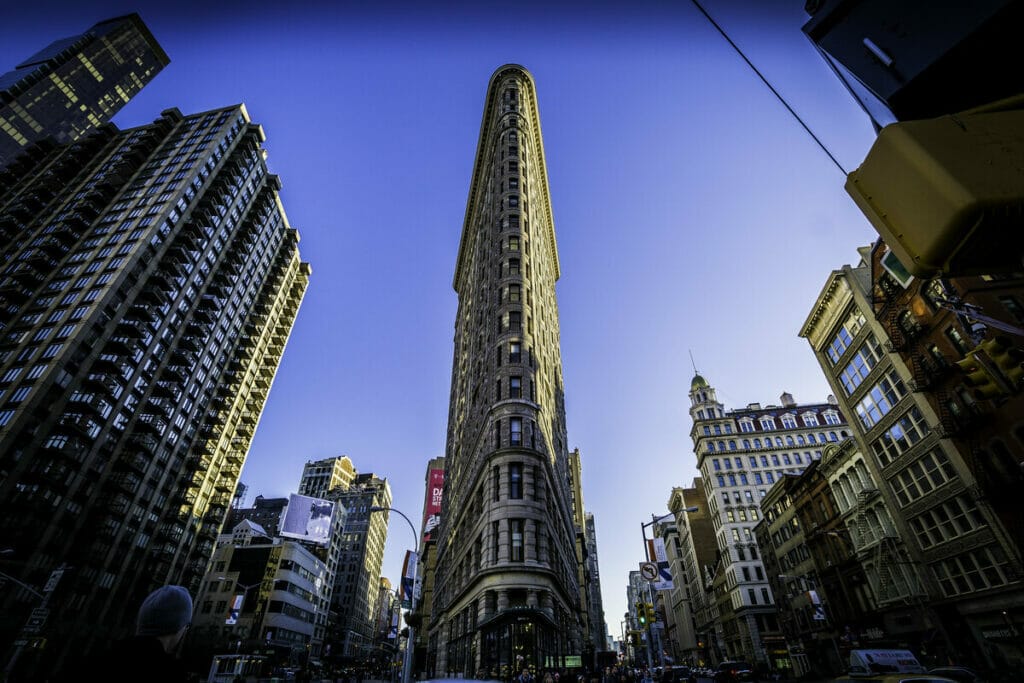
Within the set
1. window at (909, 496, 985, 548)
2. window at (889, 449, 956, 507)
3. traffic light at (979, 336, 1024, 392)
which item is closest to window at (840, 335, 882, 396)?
window at (889, 449, 956, 507)

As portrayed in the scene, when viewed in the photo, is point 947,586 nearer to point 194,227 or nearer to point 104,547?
point 104,547

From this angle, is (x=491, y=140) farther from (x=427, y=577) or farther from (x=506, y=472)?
(x=427, y=577)

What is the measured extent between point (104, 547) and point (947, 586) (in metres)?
84.8

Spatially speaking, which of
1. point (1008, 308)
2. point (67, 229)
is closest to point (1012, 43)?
point (1008, 308)

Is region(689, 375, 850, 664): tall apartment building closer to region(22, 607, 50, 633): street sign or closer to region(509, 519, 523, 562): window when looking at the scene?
region(509, 519, 523, 562): window

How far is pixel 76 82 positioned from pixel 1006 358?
162m

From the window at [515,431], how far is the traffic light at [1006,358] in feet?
97.6

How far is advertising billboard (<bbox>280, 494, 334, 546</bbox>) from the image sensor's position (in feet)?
313

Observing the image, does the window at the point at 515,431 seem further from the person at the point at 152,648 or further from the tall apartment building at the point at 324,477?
the tall apartment building at the point at 324,477

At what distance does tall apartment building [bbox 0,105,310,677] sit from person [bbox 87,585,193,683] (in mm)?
35437

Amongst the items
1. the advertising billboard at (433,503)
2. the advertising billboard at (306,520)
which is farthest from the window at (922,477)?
the advertising billboard at (306,520)

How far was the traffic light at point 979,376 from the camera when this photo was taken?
7.44 meters

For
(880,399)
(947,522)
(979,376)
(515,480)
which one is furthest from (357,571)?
(979,376)

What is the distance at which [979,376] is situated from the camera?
7.59 meters
